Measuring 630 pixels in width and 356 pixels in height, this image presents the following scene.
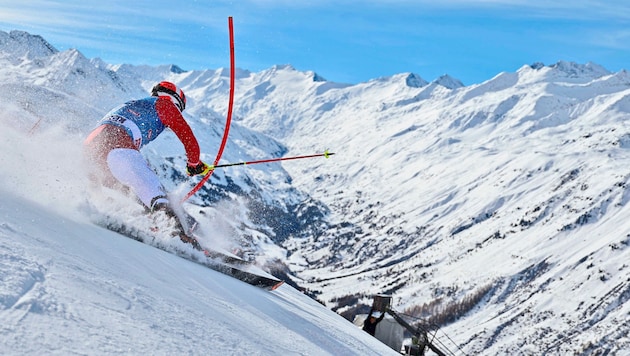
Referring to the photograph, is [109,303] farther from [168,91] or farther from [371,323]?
[371,323]

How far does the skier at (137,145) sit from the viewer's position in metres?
10.5

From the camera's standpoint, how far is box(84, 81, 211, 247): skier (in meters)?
10.5

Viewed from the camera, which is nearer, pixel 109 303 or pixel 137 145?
pixel 109 303

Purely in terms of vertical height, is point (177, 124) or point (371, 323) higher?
point (177, 124)

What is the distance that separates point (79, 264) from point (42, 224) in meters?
1.33

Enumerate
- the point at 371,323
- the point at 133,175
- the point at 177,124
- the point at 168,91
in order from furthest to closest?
the point at 371,323
the point at 168,91
the point at 177,124
the point at 133,175

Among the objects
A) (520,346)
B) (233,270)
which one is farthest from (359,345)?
(520,346)

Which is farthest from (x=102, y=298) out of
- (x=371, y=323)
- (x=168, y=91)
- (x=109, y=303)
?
(x=371, y=323)

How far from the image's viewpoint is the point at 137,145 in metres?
11.0

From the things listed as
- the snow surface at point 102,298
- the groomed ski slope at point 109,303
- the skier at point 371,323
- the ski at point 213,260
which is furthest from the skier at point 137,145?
the skier at point 371,323

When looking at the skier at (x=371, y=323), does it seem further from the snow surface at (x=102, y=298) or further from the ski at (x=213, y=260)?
the snow surface at (x=102, y=298)

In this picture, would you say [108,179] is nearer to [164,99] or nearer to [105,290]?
[164,99]

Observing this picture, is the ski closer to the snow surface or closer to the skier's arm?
the snow surface

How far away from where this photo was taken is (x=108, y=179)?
10.7m
